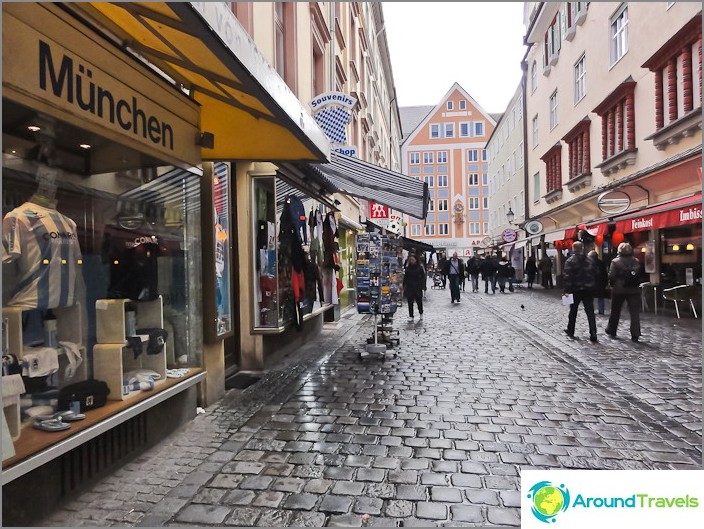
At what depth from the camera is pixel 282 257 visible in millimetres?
7840

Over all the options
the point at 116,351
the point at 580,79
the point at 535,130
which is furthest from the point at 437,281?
the point at 116,351

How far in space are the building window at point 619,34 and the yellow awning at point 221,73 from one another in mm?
15984

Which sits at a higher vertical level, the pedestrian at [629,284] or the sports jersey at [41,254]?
the sports jersey at [41,254]

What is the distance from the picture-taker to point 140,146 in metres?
4.15

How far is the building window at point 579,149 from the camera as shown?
21500 mm

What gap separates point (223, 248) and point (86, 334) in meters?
2.22

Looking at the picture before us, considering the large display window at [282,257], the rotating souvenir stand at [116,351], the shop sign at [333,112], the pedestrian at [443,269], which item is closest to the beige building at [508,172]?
the pedestrian at [443,269]

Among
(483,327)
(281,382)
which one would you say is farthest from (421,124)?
(281,382)

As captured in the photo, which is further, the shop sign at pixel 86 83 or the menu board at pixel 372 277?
the menu board at pixel 372 277

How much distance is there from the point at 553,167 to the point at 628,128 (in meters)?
10.6

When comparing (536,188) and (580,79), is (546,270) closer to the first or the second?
(580,79)

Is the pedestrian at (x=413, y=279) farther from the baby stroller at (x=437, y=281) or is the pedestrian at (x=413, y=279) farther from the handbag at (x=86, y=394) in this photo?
the baby stroller at (x=437, y=281)

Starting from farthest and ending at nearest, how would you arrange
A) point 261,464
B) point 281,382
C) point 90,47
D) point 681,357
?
1. point 681,357
2. point 281,382
3. point 261,464
4. point 90,47

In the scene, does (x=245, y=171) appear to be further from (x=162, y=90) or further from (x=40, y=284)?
(x=40, y=284)
